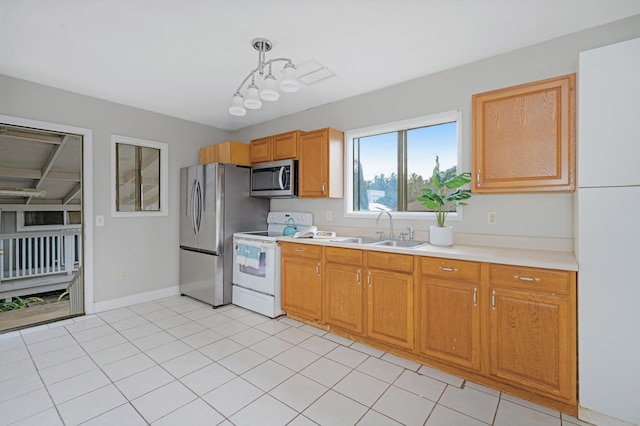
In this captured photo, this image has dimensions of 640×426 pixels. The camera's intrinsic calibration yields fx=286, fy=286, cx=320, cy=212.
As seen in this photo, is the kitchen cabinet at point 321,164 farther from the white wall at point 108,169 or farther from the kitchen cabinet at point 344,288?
the white wall at point 108,169

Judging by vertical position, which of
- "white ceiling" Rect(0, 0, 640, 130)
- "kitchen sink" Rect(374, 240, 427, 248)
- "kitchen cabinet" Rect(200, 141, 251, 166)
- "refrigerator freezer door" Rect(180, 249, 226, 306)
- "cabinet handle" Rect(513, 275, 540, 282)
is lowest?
"refrigerator freezer door" Rect(180, 249, 226, 306)

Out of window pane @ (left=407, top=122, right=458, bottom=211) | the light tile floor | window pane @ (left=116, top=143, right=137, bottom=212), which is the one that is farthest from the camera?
window pane @ (left=116, top=143, right=137, bottom=212)

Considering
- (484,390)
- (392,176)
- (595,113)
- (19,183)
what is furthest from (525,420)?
(19,183)

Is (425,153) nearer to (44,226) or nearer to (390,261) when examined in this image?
(390,261)

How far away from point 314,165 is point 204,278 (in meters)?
2.07

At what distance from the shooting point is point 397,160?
3213mm

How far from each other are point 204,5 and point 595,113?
2.53m

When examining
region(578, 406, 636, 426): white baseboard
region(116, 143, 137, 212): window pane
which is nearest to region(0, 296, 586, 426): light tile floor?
region(578, 406, 636, 426): white baseboard

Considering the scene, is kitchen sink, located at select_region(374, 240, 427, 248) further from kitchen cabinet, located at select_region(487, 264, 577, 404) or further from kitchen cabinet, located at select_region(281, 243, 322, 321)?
kitchen cabinet, located at select_region(487, 264, 577, 404)

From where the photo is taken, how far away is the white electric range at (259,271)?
328cm

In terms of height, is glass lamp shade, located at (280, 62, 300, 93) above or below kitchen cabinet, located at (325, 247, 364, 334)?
above

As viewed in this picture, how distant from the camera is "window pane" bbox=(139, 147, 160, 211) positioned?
3944mm

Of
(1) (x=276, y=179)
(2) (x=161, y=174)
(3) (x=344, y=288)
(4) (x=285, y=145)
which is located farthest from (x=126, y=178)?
(3) (x=344, y=288)

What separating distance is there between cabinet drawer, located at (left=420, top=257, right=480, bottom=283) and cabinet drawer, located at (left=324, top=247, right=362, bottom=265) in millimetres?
590
